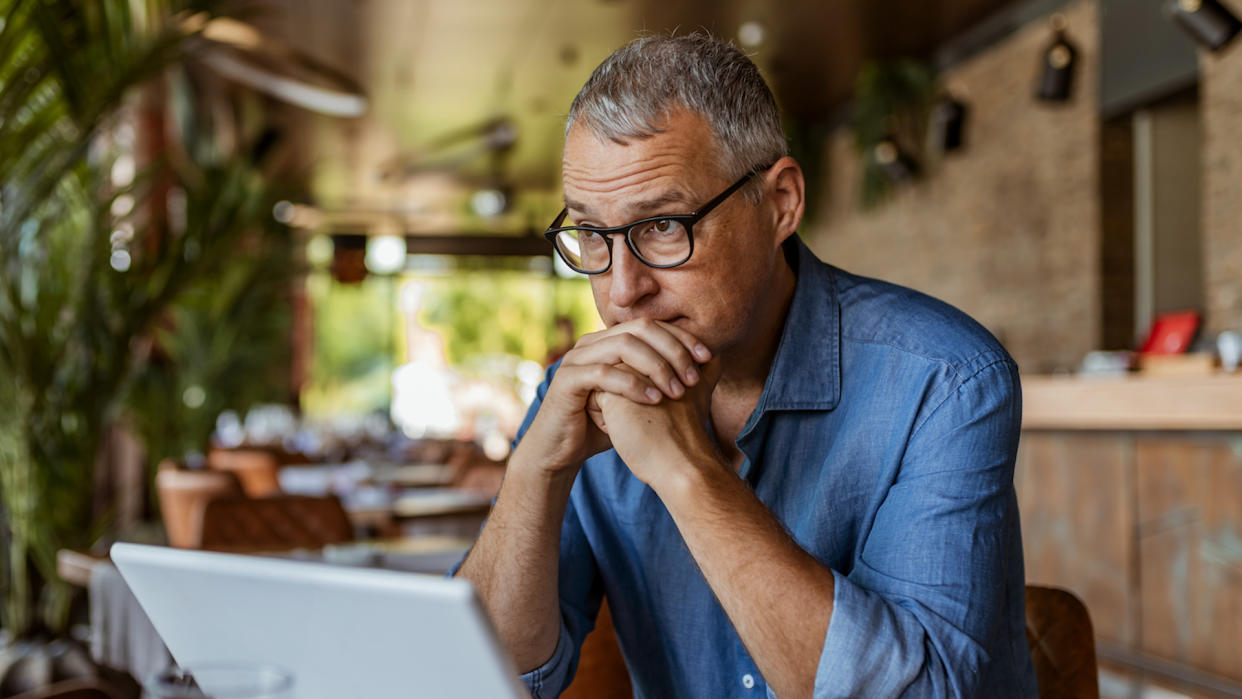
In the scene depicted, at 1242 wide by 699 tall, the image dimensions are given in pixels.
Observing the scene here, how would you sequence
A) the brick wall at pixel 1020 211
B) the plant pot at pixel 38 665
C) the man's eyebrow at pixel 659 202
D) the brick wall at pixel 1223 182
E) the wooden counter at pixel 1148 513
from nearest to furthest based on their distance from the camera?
the man's eyebrow at pixel 659 202 < the plant pot at pixel 38 665 < the wooden counter at pixel 1148 513 < the brick wall at pixel 1223 182 < the brick wall at pixel 1020 211

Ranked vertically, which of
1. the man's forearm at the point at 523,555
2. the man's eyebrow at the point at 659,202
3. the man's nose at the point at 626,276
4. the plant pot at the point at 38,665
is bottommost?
the plant pot at the point at 38,665

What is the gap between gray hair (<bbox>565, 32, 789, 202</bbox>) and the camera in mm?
1259

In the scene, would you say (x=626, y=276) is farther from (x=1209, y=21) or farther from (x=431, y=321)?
(x=431, y=321)

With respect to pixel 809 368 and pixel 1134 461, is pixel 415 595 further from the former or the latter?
pixel 1134 461

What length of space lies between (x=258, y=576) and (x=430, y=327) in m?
18.2

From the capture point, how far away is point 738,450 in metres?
1.38

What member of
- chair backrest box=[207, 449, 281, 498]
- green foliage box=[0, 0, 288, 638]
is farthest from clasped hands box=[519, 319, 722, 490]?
chair backrest box=[207, 449, 281, 498]

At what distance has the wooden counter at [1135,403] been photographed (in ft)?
11.2

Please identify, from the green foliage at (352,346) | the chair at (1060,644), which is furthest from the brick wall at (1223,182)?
the green foliage at (352,346)

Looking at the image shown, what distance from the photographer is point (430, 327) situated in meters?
18.6

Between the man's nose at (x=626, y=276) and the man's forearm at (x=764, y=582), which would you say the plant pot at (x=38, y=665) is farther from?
the man's forearm at (x=764, y=582)

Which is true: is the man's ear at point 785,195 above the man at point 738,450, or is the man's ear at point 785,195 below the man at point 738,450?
above

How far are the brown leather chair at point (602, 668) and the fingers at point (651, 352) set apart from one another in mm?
526

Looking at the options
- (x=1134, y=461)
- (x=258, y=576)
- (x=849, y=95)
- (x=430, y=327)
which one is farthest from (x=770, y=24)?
(x=430, y=327)
